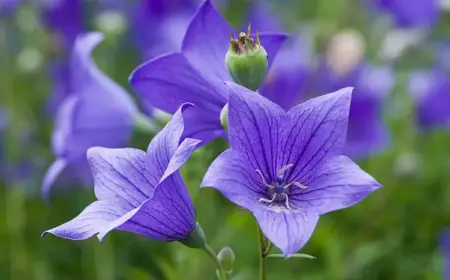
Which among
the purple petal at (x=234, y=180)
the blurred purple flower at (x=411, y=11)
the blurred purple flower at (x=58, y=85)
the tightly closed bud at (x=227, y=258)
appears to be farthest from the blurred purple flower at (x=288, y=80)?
the purple petal at (x=234, y=180)

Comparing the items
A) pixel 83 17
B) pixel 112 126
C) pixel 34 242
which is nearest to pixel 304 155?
pixel 112 126

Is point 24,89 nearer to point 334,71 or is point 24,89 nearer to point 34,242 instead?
point 34,242

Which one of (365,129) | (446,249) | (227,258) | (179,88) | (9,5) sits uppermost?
(9,5)

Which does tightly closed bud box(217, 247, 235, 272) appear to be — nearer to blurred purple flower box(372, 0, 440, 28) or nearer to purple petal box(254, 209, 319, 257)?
purple petal box(254, 209, 319, 257)

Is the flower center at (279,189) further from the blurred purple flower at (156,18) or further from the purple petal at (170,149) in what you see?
the blurred purple flower at (156,18)

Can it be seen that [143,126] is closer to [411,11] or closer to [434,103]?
[434,103]

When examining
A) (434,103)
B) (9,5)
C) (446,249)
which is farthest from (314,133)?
(9,5)

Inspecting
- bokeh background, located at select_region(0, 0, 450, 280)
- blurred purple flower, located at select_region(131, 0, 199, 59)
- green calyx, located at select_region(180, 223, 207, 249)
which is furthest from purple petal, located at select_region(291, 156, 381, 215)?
blurred purple flower, located at select_region(131, 0, 199, 59)
